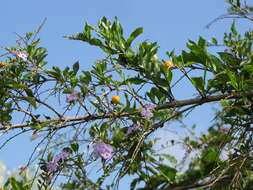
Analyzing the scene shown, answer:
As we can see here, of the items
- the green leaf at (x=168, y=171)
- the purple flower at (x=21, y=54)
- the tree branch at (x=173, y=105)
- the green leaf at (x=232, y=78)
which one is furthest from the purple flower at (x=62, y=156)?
the green leaf at (x=232, y=78)

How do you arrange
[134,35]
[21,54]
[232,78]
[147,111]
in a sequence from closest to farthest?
[232,78] < [147,111] < [134,35] < [21,54]

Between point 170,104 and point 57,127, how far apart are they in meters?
0.41

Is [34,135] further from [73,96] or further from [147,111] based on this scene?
[147,111]

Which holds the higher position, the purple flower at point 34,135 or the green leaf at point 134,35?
the green leaf at point 134,35

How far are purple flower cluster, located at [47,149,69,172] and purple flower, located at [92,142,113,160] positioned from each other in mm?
180

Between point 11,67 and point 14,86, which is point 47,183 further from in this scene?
point 11,67

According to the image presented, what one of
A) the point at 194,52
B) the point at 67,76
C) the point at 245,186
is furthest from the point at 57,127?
the point at 245,186

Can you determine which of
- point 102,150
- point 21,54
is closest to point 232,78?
point 102,150

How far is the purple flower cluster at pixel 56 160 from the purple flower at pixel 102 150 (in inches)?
7.1

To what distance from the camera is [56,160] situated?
1572 millimetres

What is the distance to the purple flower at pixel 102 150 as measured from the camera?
1418mm

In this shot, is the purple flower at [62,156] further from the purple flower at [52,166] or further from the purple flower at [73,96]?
the purple flower at [73,96]

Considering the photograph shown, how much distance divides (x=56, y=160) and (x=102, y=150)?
0.74ft

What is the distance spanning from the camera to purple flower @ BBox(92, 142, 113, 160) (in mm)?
1418
